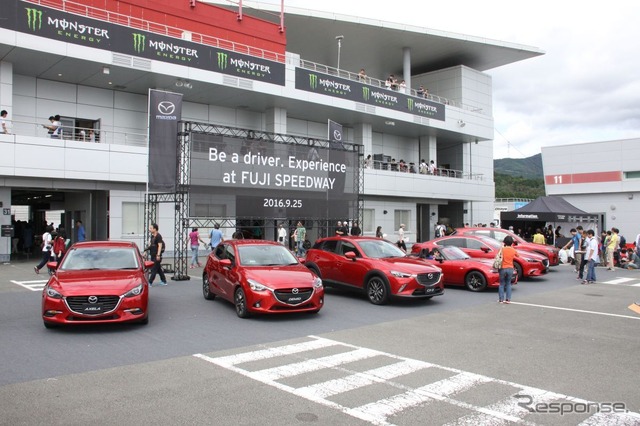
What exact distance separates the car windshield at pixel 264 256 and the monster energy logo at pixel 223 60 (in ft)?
58.7

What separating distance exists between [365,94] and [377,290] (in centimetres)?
2425

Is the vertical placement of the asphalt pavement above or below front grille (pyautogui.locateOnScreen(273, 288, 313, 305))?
below

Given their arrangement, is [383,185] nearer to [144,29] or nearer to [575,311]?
[144,29]

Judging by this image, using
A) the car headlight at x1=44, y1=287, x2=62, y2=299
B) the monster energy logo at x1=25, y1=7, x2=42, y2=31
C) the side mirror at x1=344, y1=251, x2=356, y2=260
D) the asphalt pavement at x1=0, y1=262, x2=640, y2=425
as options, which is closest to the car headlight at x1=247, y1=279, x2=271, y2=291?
the asphalt pavement at x1=0, y1=262, x2=640, y2=425

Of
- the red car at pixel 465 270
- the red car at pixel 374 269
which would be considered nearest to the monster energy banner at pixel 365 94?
the red car at pixel 465 270

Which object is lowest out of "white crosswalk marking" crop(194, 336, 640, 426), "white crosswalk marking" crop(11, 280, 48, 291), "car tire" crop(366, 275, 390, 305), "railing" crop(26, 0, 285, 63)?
"white crosswalk marking" crop(194, 336, 640, 426)

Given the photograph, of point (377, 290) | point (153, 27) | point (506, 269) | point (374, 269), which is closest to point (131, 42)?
point (153, 27)

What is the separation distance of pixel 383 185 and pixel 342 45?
41.4ft

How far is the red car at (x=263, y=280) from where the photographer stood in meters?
9.55

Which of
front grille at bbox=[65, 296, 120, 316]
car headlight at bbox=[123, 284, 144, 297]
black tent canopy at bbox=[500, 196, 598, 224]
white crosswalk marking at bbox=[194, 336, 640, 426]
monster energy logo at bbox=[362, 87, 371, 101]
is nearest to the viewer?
white crosswalk marking at bbox=[194, 336, 640, 426]

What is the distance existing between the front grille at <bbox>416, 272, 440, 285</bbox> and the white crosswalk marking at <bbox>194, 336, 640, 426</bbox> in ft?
13.8

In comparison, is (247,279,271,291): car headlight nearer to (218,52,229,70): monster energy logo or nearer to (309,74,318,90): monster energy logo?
(218,52,229,70): monster energy logo

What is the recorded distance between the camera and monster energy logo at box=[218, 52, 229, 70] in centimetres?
2667

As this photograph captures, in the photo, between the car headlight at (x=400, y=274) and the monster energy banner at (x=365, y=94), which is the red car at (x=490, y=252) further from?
the monster energy banner at (x=365, y=94)
